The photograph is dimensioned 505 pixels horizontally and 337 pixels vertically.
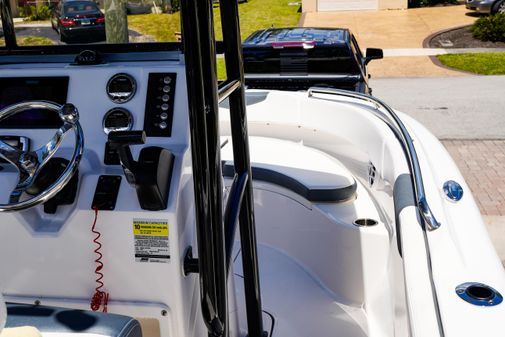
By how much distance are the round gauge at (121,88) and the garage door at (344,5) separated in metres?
20.3

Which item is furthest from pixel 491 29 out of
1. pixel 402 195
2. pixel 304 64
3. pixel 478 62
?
pixel 402 195

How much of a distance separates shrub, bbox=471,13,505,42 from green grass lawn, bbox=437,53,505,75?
1864 millimetres

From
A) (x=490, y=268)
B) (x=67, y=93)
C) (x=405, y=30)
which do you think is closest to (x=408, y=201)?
(x=490, y=268)

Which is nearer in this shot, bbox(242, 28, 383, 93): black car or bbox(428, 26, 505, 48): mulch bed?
bbox(242, 28, 383, 93): black car

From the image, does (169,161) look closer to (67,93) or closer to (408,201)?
(67,93)

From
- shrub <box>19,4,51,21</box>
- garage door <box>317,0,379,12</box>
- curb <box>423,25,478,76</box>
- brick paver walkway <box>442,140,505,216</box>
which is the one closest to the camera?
shrub <box>19,4,51,21</box>

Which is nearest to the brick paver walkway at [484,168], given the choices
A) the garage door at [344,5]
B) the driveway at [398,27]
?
the driveway at [398,27]

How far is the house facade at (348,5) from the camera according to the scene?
70.2ft

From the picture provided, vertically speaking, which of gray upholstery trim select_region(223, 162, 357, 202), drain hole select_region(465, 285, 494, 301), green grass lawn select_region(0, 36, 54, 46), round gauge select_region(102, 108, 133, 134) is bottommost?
gray upholstery trim select_region(223, 162, 357, 202)

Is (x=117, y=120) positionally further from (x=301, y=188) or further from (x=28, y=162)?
(x=301, y=188)

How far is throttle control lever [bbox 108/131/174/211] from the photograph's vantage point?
65.6 inches

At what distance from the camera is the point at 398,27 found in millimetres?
18406

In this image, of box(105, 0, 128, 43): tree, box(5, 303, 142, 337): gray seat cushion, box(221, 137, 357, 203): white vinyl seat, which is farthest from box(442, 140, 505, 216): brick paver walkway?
box(5, 303, 142, 337): gray seat cushion

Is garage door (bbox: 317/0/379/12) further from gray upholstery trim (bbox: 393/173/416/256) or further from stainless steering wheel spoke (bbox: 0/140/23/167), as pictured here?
stainless steering wheel spoke (bbox: 0/140/23/167)
